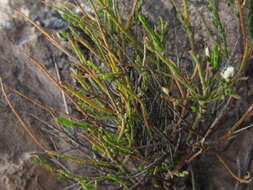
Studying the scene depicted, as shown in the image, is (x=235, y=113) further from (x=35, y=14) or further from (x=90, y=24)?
(x=35, y=14)

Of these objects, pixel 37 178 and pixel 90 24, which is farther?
pixel 37 178

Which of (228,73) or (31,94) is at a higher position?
(228,73)

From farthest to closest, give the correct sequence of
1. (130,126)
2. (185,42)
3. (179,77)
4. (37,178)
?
1. (185,42)
2. (37,178)
3. (130,126)
4. (179,77)

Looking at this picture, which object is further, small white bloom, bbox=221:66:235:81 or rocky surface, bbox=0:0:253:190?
rocky surface, bbox=0:0:253:190

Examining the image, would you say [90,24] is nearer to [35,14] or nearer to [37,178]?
[35,14]

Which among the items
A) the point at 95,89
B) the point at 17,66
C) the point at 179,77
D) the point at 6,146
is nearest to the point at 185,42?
the point at 95,89

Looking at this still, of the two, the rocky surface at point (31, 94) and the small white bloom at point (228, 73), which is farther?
the rocky surface at point (31, 94)

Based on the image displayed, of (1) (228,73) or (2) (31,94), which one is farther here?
(2) (31,94)

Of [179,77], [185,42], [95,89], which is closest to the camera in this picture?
[179,77]

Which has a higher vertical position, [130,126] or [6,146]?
[130,126]

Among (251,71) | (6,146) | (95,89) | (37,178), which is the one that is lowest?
(37,178)
